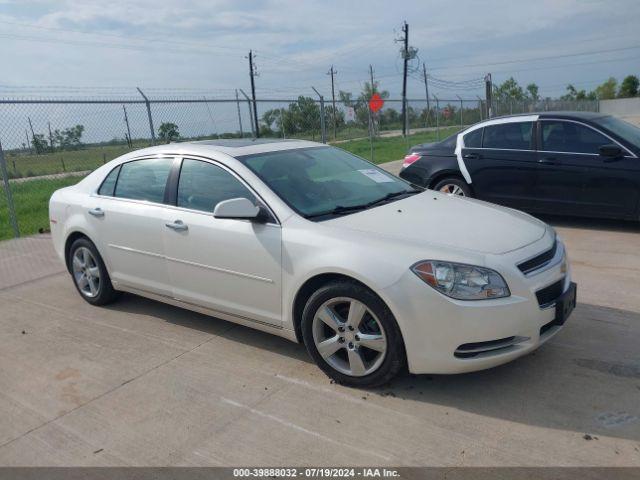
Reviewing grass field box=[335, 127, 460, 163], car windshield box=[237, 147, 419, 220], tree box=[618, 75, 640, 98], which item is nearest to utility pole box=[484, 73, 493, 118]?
grass field box=[335, 127, 460, 163]

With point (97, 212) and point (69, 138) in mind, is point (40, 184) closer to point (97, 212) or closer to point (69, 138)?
point (69, 138)

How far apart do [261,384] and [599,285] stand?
11.0ft

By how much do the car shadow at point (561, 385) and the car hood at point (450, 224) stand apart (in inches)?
33.2

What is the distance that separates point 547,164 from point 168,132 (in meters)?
7.41

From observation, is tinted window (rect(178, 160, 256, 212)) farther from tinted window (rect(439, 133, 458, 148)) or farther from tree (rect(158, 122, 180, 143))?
tree (rect(158, 122, 180, 143))

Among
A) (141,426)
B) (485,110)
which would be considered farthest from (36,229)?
(485,110)

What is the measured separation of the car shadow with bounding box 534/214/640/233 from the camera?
739 cm

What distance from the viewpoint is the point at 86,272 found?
5.40m

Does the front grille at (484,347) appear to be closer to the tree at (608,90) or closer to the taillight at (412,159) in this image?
the taillight at (412,159)

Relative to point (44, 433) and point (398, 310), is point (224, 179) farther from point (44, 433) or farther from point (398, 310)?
point (44, 433)

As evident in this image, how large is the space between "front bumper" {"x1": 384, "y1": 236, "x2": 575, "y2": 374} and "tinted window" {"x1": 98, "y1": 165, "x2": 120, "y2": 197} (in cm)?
304

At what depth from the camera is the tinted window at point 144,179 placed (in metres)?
4.66

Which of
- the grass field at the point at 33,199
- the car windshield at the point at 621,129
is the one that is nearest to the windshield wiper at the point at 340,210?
the car windshield at the point at 621,129

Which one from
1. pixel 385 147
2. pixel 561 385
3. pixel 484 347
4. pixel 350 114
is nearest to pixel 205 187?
pixel 484 347
